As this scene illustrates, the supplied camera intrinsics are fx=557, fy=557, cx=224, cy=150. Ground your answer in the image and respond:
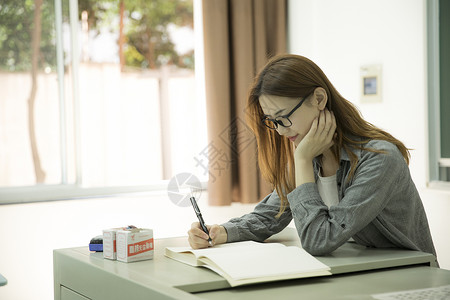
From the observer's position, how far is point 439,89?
2773mm

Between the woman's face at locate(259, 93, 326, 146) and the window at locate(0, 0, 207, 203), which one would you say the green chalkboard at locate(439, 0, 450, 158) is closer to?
the woman's face at locate(259, 93, 326, 146)

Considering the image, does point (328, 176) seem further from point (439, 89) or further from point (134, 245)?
point (439, 89)

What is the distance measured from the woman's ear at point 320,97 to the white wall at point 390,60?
Result: 139 centimetres

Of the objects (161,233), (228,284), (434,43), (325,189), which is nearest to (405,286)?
(228,284)

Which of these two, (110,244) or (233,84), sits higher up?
(233,84)

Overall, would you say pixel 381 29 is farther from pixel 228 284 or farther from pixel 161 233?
pixel 228 284

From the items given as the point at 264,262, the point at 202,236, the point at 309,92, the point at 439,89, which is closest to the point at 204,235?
the point at 202,236

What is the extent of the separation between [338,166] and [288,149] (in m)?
0.22

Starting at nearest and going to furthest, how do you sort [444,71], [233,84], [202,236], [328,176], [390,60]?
[202,236] < [328,176] < [444,71] < [390,60] < [233,84]

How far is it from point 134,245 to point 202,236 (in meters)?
0.24

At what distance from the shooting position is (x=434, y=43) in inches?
110

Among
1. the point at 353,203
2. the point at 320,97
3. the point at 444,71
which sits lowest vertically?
the point at 353,203

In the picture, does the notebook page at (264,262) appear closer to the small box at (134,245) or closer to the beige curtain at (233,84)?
the small box at (134,245)

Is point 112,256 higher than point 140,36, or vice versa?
point 140,36
